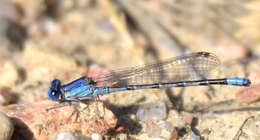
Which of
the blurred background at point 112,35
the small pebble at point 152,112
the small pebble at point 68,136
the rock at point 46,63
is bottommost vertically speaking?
the small pebble at point 68,136

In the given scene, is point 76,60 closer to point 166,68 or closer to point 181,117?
point 166,68

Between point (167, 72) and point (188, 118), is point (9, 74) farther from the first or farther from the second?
point (188, 118)

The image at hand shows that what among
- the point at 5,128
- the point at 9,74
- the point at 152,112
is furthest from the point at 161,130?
the point at 9,74

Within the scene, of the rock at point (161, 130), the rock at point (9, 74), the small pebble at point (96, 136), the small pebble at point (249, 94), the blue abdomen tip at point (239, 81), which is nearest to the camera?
the small pebble at point (96, 136)

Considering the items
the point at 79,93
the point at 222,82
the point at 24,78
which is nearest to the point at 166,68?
the point at 222,82

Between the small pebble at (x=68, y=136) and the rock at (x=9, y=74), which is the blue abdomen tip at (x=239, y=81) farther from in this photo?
the rock at (x=9, y=74)

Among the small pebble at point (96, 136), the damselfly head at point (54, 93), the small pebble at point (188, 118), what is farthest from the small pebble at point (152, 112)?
the damselfly head at point (54, 93)

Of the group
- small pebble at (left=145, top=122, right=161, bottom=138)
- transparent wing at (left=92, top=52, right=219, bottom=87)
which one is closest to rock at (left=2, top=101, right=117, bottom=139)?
small pebble at (left=145, top=122, right=161, bottom=138)
